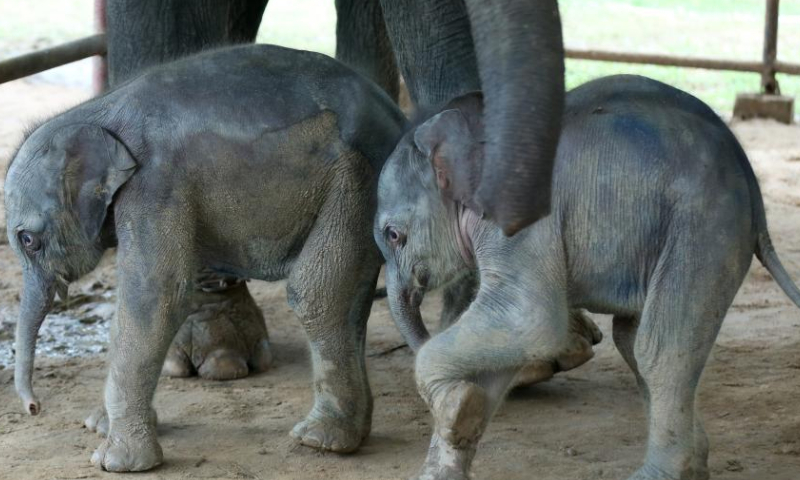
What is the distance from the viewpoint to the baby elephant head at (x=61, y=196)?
3.35m

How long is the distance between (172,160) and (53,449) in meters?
0.88

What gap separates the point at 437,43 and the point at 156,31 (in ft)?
3.04

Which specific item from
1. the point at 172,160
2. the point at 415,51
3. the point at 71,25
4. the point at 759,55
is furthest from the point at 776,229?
the point at 71,25

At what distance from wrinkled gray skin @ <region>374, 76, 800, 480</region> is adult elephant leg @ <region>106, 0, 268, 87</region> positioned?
1.37 metres

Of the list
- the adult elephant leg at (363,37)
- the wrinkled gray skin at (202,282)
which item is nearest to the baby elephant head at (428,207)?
the wrinkled gray skin at (202,282)

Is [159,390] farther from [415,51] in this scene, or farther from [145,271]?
[415,51]

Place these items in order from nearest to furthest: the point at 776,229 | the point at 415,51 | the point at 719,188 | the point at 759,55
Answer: the point at 719,188 → the point at 415,51 → the point at 776,229 → the point at 759,55

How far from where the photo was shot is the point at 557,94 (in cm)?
252

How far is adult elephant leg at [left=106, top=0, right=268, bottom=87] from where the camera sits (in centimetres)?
422

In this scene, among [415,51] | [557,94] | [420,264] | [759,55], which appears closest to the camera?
[557,94]

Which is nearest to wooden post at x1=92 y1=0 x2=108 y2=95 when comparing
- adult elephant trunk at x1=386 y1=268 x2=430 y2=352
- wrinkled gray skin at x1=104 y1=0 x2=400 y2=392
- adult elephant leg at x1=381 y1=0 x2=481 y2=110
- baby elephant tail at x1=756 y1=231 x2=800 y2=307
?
wrinkled gray skin at x1=104 y1=0 x2=400 y2=392

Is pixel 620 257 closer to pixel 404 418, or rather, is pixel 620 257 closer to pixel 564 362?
pixel 564 362

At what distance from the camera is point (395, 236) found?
3283mm

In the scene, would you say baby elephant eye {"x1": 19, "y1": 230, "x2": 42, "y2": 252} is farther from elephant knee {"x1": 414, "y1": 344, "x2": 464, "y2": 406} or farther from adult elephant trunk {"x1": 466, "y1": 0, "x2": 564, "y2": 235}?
adult elephant trunk {"x1": 466, "y1": 0, "x2": 564, "y2": 235}
